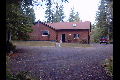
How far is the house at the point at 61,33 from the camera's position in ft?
141

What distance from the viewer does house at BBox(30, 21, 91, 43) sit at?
4291cm

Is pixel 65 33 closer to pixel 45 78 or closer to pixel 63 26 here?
pixel 63 26

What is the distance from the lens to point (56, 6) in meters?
8.76

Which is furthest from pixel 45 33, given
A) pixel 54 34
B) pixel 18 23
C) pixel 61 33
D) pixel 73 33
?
pixel 18 23

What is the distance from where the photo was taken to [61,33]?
145 ft

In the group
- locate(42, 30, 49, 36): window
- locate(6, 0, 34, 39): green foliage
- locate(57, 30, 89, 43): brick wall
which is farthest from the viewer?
locate(42, 30, 49, 36): window

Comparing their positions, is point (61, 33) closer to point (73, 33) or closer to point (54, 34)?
point (54, 34)

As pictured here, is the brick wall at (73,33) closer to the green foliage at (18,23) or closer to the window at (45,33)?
the window at (45,33)

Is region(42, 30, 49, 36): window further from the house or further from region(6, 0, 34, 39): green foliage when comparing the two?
region(6, 0, 34, 39): green foliage

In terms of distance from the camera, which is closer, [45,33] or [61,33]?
[45,33]

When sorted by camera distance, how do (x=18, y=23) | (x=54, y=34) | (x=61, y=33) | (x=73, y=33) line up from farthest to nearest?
(x=61, y=33)
(x=73, y=33)
(x=54, y=34)
(x=18, y=23)

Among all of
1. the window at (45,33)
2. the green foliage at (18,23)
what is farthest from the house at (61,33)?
the green foliage at (18,23)

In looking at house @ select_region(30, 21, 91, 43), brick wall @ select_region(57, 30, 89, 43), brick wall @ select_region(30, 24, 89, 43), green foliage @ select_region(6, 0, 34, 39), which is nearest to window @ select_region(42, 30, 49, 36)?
house @ select_region(30, 21, 91, 43)
